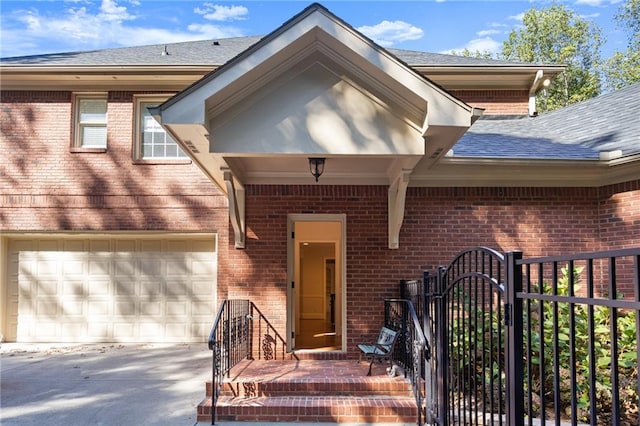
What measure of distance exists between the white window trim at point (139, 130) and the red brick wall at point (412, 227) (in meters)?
3.44

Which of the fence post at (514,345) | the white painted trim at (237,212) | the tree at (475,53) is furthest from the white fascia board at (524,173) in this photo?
the tree at (475,53)

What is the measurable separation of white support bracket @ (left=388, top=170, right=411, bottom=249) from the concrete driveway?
3.48 metres

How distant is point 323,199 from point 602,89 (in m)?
25.9

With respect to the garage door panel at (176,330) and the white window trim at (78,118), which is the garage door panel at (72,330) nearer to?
the garage door panel at (176,330)

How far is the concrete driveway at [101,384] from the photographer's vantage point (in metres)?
5.54

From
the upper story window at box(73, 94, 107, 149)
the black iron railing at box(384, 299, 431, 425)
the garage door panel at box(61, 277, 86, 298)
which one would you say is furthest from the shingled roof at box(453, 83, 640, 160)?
the garage door panel at box(61, 277, 86, 298)

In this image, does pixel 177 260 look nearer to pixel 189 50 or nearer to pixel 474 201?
pixel 189 50

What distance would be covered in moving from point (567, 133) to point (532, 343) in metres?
5.06

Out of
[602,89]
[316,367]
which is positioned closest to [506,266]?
[316,367]

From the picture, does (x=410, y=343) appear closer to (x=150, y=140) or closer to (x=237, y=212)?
(x=237, y=212)

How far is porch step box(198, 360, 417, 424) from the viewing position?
5.46 metres

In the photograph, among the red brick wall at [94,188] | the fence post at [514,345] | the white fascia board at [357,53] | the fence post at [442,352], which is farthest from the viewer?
the red brick wall at [94,188]

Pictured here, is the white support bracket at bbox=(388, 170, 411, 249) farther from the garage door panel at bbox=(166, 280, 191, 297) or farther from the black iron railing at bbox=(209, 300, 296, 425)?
the garage door panel at bbox=(166, 280, 191, 297)

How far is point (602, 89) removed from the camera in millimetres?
27125
